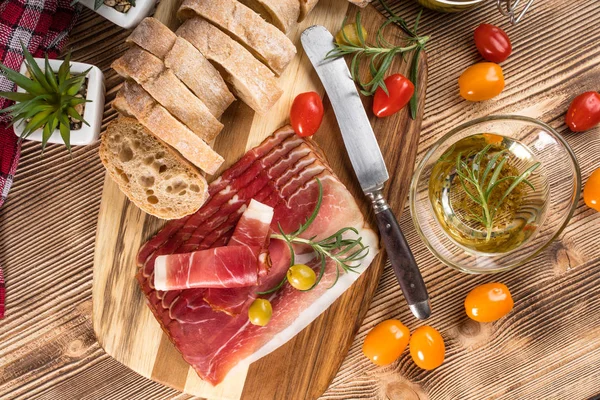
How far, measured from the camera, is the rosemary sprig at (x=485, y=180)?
5.38ft

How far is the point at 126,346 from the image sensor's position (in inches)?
75.8

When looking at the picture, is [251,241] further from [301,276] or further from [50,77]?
[50,77]

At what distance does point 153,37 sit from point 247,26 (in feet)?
1.02

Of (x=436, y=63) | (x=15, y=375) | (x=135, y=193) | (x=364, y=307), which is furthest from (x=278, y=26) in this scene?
(x=15, y=375)

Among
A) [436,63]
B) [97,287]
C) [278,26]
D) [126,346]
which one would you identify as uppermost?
[278,26]

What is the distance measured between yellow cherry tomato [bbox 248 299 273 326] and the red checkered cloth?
103cm

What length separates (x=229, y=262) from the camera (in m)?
1.83

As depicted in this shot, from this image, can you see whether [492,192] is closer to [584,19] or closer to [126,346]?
[584,19]

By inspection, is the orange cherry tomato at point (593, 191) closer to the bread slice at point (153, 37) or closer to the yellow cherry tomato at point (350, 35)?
the yellow cherry tomato at point (350, 35)

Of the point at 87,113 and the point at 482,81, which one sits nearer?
the point at 87,113

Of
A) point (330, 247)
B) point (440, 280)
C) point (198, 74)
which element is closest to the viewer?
point (198, 74)

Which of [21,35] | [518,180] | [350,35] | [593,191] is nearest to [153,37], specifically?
[21,35]

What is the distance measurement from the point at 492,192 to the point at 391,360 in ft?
2.42

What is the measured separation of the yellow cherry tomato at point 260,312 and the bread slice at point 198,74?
27.4 inches
